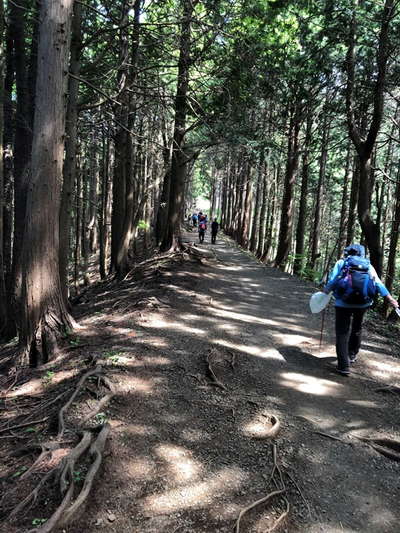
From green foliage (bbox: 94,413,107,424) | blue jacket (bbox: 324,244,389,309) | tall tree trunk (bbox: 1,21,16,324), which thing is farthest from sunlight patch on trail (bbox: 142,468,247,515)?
tall tree trunk (bbox: 1,21,16,324)

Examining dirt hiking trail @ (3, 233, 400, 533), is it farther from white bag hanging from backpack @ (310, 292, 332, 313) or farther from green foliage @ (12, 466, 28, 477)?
white bag hanging from backpack @ (310, 292, 332, 313)

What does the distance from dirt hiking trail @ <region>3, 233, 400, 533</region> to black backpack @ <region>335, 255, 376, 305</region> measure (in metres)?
1.18

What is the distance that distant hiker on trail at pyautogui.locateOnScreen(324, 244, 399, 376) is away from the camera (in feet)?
18.2

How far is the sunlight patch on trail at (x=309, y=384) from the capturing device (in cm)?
527

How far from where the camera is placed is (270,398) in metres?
5.00

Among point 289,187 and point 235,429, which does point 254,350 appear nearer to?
point 235,429

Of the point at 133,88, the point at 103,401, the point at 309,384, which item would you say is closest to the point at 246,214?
the point at 133,88

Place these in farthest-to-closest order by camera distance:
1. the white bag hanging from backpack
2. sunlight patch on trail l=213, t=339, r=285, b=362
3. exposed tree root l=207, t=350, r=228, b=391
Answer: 1. sunlight patch on trail l=213, t=339, r=285, b=362
2. the white bag hanging from backpack
3. exposed tree root l=207, t=350, r=228, b=391

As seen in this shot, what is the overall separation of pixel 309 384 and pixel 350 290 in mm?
1432

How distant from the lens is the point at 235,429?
13.8 ft

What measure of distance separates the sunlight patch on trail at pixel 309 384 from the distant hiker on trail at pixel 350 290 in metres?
0.45

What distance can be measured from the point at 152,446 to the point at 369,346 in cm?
502

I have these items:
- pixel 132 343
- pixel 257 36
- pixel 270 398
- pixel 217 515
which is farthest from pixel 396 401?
pixel 257 36

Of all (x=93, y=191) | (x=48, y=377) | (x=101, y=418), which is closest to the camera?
(x=101, y=418)
